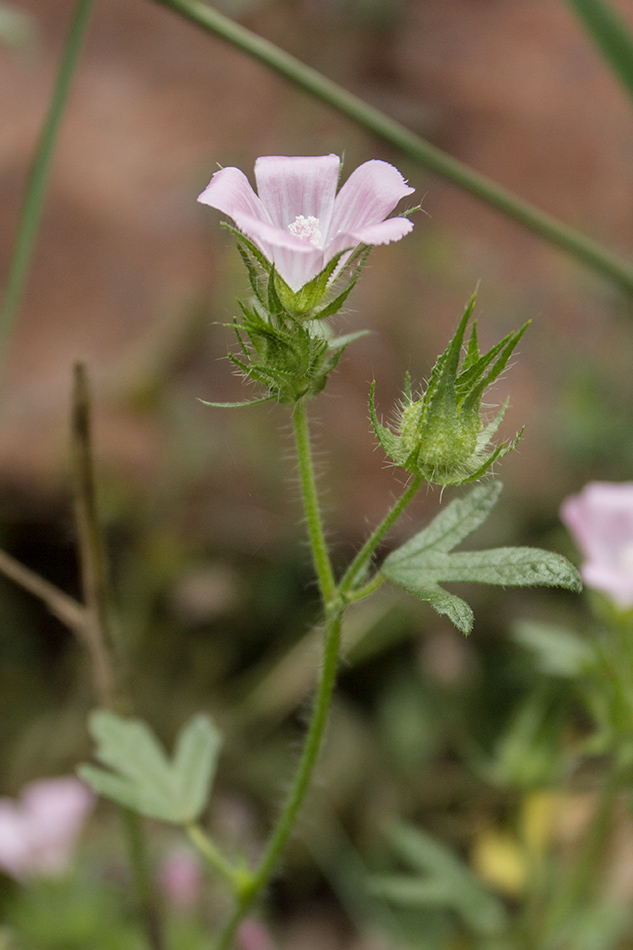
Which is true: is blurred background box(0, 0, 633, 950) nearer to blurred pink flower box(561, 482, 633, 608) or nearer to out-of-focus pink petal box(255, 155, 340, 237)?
blurred pink flower box(561, 482, 633, 608)

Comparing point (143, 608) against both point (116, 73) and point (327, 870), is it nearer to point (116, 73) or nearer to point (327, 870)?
point (327, 870)

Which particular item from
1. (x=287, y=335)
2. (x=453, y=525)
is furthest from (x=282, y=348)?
(x=453, y=525)

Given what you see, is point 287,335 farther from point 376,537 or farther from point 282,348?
point 376,537

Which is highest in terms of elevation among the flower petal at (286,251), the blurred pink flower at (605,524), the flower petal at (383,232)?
the flower petal at (383,232)

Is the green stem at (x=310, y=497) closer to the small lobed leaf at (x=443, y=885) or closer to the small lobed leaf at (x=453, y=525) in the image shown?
the small lobed leaf at (x=453, y=525)

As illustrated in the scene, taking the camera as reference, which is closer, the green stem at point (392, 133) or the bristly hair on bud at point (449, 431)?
the bristly hair on bud at point (449, 431)

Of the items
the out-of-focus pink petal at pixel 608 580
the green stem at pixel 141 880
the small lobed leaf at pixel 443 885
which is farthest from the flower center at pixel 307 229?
the small lobed leaf at pixel 443 885

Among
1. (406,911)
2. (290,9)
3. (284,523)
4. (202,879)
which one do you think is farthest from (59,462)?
(290,9)
